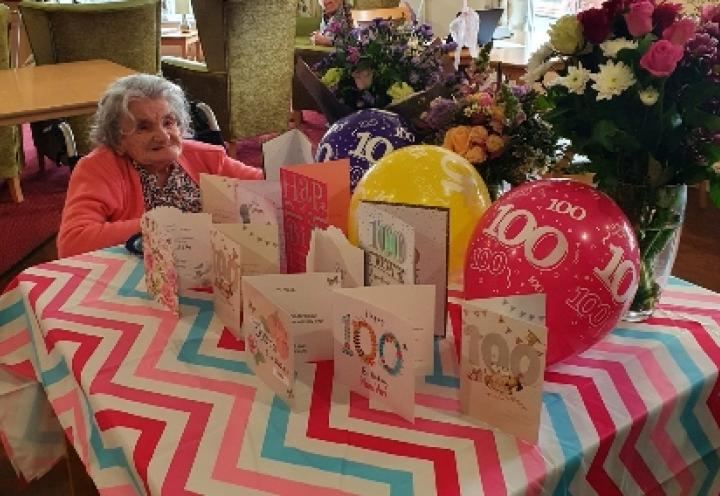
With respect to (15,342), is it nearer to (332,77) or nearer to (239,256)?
(239,256)

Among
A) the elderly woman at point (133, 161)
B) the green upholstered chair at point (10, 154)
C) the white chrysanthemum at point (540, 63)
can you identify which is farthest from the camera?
the green upholstered chair at point (10, 154)

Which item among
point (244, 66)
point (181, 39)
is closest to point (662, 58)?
point (244, 66)

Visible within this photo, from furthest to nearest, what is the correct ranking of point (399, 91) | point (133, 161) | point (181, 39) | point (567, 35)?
point (181, 39)
point (133, 161)
point (399, 91)
point (567, 35)

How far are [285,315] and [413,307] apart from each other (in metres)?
0.16

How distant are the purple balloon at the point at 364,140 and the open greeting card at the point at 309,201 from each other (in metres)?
0.18

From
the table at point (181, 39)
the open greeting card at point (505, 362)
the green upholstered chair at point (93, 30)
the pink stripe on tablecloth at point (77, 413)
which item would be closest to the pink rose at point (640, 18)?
the open greeting card at point (505, 362)

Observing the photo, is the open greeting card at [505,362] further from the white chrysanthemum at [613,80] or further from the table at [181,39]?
the table at [181,39]

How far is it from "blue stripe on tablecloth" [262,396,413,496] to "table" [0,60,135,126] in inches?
78.2

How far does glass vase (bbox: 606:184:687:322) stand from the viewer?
1126 mm

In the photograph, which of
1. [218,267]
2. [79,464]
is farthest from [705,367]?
[79,464]

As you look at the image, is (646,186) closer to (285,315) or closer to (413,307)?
(413,307)

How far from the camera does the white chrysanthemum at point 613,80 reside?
1027mm

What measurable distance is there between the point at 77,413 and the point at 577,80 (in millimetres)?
848

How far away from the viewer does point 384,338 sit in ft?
3.09
